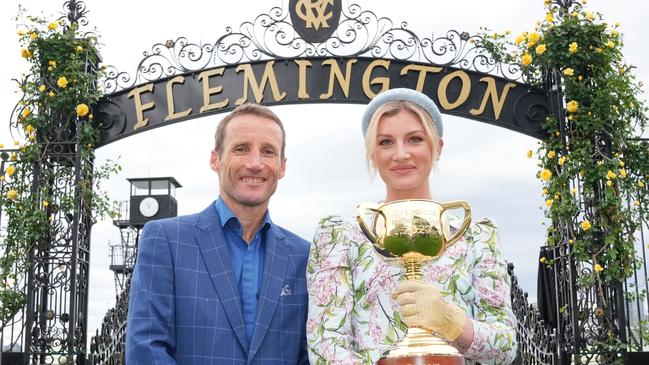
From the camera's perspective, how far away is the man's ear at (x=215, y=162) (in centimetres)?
229

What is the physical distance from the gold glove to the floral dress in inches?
7.0

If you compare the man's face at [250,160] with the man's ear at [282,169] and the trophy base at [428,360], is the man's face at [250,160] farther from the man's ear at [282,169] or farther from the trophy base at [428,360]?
the trophy base at [428,360]

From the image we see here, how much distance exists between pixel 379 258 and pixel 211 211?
2.01 feet

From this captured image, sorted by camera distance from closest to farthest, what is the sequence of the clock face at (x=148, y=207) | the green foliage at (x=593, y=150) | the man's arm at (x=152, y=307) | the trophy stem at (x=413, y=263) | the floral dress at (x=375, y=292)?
the trophy stem at (x=413, y=263), the floral dress at (x=375, y=292), the man's arm at (x=152, y=307), the green foliage at (x=593, y=150), the clock face at (x=148, y=207)

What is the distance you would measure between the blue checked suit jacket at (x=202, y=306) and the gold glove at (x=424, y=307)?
533 millimetres

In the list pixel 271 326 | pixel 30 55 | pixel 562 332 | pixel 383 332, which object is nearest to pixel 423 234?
pixel 383 332

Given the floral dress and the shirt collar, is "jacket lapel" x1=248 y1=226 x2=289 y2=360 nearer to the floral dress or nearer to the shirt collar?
the shirt collar

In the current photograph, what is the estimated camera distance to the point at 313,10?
7660 millimetres

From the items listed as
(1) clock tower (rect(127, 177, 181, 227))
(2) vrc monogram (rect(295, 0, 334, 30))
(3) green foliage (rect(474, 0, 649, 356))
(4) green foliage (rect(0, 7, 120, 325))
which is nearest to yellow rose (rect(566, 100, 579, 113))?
(3) green foliage (rect(474, 0, 649, 356))

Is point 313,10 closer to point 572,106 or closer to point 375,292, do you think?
point 572,106

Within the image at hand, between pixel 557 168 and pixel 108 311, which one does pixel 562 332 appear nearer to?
pixel 557 168

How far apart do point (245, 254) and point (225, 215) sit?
0.43 feet

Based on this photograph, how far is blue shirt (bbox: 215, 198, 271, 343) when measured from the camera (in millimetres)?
2209

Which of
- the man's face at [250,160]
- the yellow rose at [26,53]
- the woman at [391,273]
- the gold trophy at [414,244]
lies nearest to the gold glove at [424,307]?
the gold trophy at [414,244]
